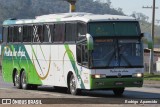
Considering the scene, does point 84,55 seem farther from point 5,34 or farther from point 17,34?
point 5,34

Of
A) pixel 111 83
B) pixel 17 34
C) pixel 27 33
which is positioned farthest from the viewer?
pixel 17 34

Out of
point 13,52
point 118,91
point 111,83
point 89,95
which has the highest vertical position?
point 13,52

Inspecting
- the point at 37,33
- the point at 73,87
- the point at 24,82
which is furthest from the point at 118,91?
the point at 24,82

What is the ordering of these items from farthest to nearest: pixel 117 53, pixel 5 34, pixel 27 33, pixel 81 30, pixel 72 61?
pixel 5 34, pixel 27 33, pixel 72 61, pixel 81 30, pixel 117 53

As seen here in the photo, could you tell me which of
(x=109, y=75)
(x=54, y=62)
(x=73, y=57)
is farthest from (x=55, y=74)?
(x=109, y=75)

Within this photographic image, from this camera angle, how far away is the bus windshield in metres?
26.5

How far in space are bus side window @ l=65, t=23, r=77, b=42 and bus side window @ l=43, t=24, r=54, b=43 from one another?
1626mm

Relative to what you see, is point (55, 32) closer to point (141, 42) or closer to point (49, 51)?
point (49, 51)

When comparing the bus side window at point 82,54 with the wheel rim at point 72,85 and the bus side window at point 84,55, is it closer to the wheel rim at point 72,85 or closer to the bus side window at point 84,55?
the bus side window at point 84,55

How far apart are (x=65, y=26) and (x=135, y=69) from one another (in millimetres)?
4017

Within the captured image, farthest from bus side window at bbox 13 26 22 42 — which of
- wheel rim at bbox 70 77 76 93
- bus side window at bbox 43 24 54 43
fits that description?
Answer: wheel rim at bbox 70 77 76 93

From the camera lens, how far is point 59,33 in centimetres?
2931

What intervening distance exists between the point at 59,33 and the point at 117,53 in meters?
3.85

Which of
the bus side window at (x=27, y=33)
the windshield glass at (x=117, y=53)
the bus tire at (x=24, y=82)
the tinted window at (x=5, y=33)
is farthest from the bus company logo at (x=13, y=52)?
the windshield glass at (x=117, y=53)
